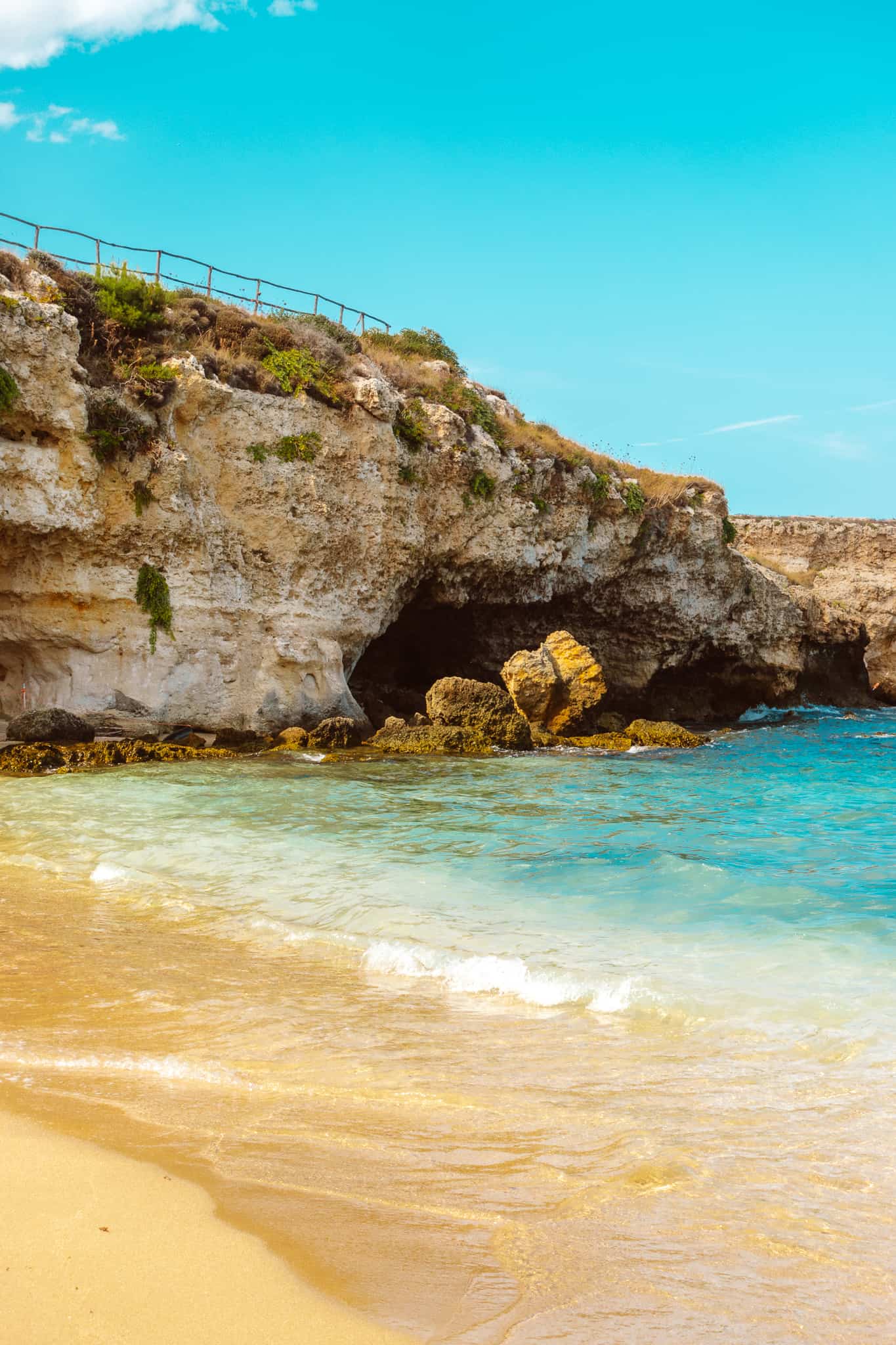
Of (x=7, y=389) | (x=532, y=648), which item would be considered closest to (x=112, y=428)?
(x=7, y=389)

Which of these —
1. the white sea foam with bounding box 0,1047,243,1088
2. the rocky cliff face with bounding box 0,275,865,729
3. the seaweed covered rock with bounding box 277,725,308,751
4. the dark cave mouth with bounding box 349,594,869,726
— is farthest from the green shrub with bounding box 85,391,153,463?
the white sea foam with bounding box 0,1047,243,1088

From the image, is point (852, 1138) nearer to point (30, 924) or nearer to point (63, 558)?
point (30, 924)

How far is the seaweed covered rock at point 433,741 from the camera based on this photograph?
18938 millimetres

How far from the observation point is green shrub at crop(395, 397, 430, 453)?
22.1m

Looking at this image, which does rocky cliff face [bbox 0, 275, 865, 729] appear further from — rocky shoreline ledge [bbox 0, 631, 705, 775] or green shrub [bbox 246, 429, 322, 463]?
rocky shoreline ledge [bbox 0, 631, 705, 775]

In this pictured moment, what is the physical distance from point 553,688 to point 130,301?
39.1 feet

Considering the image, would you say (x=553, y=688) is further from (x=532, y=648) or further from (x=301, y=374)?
(x=301, y=374)

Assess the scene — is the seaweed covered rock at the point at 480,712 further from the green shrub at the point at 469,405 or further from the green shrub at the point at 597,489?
the green shrub at the point at 597,489

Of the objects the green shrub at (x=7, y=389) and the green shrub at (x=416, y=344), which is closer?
the green shrub at (x=7, y=389)

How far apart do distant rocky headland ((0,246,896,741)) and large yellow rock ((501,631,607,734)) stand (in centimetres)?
239

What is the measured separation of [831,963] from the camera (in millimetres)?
5574

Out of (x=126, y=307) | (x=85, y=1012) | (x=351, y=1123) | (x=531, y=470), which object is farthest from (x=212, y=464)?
(x=351, y=1123)

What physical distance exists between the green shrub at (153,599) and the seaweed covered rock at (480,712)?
18.0 ft

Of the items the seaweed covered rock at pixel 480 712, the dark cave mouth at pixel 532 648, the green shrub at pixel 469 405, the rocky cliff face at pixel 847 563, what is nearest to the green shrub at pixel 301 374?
the green shrub at pixel 469 405
